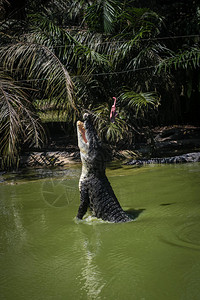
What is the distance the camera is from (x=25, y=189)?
19.8 feet

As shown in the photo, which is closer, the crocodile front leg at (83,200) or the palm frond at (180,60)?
the crocodile front leg at (83,200)

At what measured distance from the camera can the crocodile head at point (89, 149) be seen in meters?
4.09

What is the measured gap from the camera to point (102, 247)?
3283mm

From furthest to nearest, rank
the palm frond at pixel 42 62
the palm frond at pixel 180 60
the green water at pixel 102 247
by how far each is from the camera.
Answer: the palm frond at pixel 180 60 < the palm frond at pixel 42 62 < the green water at pixel 102 247

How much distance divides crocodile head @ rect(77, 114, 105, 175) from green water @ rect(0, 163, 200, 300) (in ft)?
1.90

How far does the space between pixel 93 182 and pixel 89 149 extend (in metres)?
0.36

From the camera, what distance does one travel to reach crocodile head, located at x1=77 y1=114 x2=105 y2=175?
409 centimetres

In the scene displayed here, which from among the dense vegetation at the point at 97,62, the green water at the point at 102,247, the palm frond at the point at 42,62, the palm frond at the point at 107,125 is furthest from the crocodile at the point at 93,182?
the palm frond at the point at 107,125

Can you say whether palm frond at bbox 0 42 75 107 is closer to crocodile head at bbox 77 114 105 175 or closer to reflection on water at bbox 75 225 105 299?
crocodile head at bbox 77 114 105 175

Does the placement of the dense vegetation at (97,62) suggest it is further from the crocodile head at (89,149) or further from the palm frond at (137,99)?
the crocodile head at (89,149)

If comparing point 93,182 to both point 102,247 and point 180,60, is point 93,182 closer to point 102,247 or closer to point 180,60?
point 102,247

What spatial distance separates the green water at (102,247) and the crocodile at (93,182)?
0.14m

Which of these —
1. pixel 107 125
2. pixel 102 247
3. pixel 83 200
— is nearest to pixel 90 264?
pixel 102 247

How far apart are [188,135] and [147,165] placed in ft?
13.2
